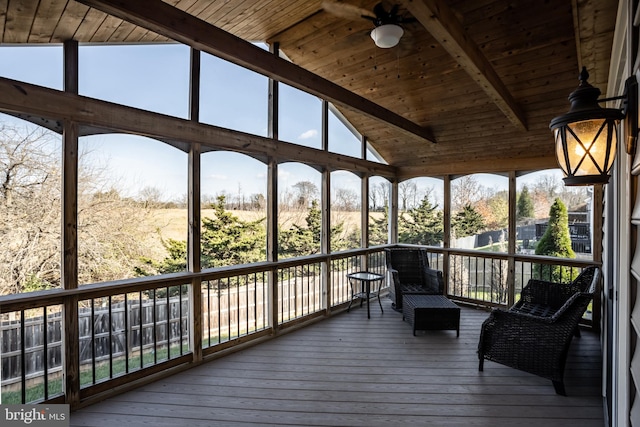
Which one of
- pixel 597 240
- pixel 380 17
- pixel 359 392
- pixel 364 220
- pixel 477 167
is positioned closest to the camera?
pixel 359 392

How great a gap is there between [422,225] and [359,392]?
433 cm

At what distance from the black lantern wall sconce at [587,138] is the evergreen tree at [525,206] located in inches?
176

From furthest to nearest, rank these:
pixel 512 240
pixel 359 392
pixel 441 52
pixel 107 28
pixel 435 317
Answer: pixel 512 240, pixel 435 317, pixel 441 52, pixel 359 392, pixel 107 28

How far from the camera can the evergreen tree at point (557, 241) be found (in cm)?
518

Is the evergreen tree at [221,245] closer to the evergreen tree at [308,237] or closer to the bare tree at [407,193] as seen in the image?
the evergreen tree at [308,237]

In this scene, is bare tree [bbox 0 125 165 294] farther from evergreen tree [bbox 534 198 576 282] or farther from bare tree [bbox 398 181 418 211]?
evergreen tree [bbox 534 198 576 282]

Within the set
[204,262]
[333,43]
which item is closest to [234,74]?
[333,43]

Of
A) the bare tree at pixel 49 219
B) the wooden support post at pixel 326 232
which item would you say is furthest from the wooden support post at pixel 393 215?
the bare tree at pixel 49 219

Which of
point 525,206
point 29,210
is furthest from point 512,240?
point 29,210

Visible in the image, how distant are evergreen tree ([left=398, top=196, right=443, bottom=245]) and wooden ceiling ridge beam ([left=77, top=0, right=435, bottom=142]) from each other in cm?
323

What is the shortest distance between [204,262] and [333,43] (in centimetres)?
329

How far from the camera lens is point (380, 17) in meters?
3.28

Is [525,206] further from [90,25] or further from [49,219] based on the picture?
[49,219]

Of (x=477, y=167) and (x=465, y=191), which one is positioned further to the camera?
(x=465, y=191)
